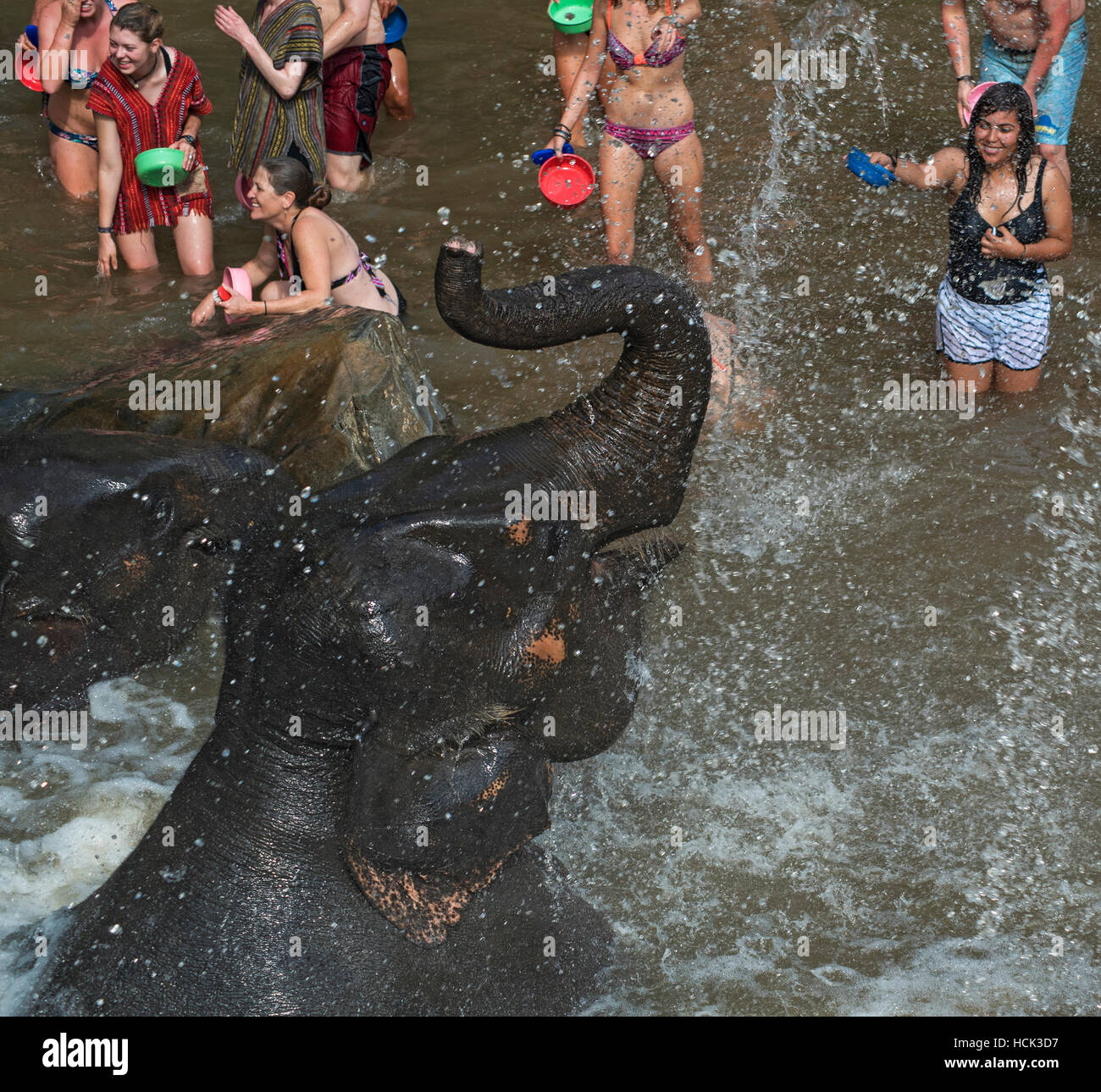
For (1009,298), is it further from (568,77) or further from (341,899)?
(341,899)

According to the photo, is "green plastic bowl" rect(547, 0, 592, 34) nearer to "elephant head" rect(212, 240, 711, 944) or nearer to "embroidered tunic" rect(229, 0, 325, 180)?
"embroidered tunic" rect(229, 0, 325, 180)

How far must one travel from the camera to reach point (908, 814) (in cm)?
421

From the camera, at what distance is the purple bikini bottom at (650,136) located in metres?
6.50

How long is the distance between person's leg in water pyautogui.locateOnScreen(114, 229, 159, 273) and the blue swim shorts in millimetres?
4684

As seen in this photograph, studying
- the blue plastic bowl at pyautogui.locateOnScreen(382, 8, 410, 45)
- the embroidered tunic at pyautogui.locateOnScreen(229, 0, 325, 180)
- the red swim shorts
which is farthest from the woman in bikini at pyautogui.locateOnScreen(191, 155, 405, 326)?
the blue plastic bowl at pyautogui.locateOnScreen(382, 8, 410, 45)

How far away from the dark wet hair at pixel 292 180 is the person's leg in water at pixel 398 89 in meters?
3.40

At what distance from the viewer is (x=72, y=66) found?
307 inches

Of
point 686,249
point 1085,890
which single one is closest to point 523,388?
point 686,249

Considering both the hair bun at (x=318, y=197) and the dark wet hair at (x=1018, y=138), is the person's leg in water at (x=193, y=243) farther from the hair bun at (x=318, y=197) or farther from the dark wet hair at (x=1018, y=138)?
the dark wet hair at (x=1018, y=138)

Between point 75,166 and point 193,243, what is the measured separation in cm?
140

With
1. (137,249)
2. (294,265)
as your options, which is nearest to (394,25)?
(137,249)

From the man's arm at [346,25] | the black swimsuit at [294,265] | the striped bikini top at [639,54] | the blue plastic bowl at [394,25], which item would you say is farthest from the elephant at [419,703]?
the blue plastic bowl at [394,25]

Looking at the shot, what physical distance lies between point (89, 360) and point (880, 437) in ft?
12.5

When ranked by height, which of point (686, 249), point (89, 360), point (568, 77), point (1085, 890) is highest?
point (568, 77)
